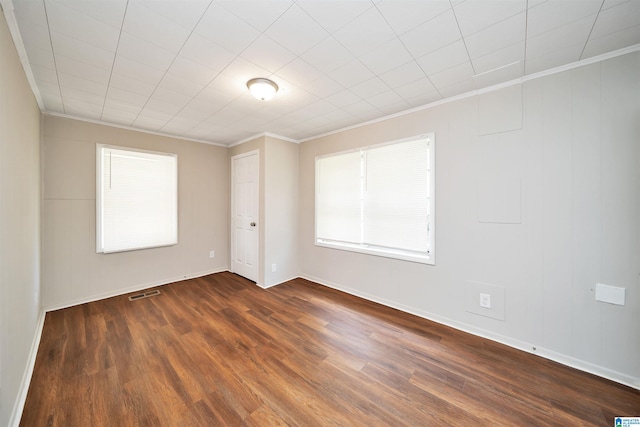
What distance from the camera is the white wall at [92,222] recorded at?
3066 mm

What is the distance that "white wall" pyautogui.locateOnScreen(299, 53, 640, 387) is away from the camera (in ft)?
5.99

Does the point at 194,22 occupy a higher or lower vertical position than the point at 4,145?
higher

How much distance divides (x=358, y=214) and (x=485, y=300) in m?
1.81

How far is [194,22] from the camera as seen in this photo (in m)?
1.53

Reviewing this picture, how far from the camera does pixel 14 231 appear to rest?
1.65 m

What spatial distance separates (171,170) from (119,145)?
A: 742mm

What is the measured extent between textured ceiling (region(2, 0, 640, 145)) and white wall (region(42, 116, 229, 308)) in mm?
619

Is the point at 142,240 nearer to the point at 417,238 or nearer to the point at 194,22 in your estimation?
the point at 194,22

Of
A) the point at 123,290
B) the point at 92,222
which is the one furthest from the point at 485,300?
the point at 92,222

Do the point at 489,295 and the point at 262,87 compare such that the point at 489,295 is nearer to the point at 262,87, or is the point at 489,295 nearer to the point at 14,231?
the point at 262,87

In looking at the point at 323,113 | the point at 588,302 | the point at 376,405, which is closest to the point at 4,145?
the point at 323,113

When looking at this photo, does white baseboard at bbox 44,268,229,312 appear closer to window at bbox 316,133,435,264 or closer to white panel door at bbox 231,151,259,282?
white panel door at bbox 231,151,259,282

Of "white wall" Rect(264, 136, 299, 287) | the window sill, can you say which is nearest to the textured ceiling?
"white wall" Rect(264, 136, 299, 287)

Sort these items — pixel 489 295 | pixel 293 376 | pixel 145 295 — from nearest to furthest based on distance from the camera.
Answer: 1. pixel 293 376
2. pixel 489 295
3. pixel 145 295
